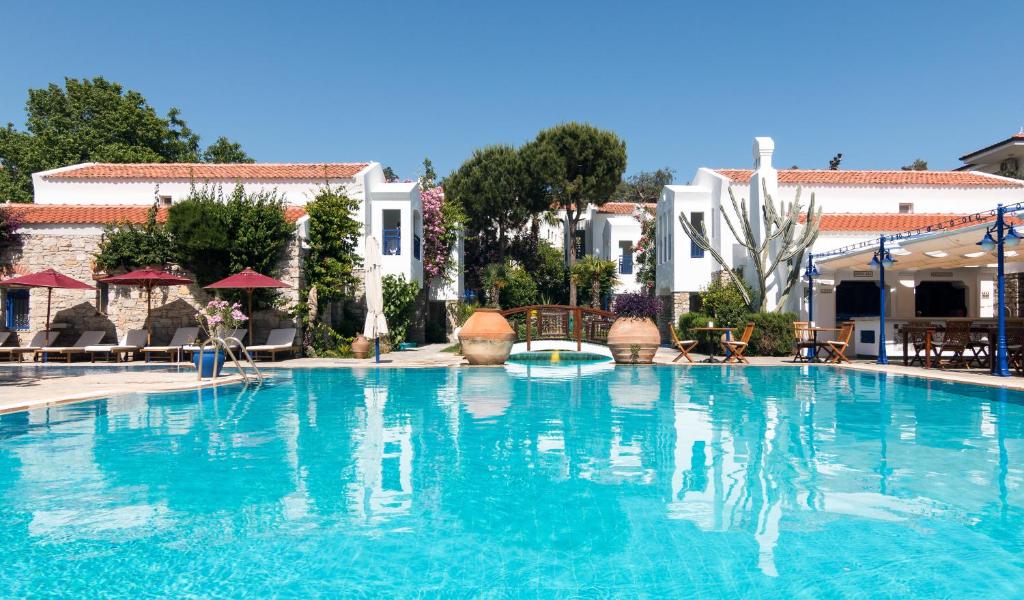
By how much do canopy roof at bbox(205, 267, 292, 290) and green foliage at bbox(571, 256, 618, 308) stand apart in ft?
49.1

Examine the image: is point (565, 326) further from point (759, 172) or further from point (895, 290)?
point (895, 290)

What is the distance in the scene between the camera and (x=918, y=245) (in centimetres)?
1564

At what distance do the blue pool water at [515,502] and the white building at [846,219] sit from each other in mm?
12211

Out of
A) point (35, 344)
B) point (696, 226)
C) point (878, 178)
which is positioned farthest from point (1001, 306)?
point (35, 344)

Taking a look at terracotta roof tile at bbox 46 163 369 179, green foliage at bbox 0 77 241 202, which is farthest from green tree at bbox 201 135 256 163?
terracotta roof tile at bbox 46 163 369 179

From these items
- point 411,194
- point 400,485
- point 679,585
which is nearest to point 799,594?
point 679,585

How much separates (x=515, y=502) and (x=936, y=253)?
15.7 metres

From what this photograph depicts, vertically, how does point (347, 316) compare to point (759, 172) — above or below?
below

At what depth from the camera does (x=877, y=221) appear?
22.2 m

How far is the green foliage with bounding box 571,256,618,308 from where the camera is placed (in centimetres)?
2955

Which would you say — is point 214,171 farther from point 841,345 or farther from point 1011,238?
point 1011,238

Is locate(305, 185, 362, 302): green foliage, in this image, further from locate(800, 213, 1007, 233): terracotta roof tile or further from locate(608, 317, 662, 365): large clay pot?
locate(800, 213, 1007, 233): terracotta roof tile

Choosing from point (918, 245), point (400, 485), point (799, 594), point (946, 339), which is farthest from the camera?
point (918, 245)

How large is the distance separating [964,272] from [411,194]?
17.8m
